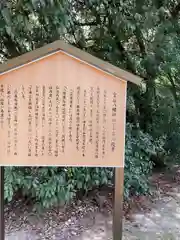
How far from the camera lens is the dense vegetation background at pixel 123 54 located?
3176 mm

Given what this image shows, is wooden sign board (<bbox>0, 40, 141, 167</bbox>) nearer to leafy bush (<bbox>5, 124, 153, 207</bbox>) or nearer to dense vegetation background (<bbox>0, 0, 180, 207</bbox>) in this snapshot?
dense vegetation background (<bbox>0, 0, 180, 207</bbox>)

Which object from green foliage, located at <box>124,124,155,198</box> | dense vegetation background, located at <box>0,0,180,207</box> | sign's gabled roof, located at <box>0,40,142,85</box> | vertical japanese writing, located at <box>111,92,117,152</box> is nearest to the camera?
sign's gabled roof, located at <box>0,40,142,85</box>

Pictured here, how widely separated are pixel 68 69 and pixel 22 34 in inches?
55.2

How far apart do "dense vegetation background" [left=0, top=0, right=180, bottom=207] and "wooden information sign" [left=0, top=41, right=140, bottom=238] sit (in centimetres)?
74

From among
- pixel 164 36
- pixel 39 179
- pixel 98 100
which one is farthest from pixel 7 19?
pixel 164 36

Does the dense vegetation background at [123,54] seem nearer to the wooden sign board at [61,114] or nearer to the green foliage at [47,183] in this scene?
the green foliage at [47,183]

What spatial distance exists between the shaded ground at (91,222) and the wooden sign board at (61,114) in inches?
56.4

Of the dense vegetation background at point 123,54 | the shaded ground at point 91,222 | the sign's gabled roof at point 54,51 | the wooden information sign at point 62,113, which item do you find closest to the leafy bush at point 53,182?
the dense vegetation background at point 123,54

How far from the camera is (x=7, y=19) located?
2576 mm

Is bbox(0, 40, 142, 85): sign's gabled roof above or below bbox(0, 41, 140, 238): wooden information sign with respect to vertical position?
above

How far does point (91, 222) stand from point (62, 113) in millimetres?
1827

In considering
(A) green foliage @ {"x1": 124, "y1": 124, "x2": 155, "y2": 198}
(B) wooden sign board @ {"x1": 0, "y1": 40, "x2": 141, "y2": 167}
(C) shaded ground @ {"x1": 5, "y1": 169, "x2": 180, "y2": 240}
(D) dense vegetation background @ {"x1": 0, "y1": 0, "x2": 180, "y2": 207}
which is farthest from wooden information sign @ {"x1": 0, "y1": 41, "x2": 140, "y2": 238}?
(A) green foliage @ {"x1": 124, "y1": 124, "x2": 155, "y2": 198}

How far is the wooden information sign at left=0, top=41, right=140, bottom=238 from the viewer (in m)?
2.14

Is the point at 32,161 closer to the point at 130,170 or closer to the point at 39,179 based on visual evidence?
the point at 39,179
